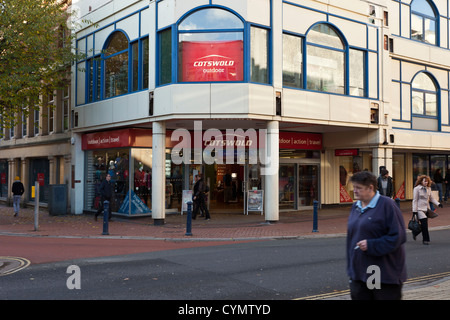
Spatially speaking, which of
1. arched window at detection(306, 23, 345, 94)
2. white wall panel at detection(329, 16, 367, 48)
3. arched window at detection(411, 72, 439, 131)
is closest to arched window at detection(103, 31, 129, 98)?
arched window at detection(306, 23, 345, 94)

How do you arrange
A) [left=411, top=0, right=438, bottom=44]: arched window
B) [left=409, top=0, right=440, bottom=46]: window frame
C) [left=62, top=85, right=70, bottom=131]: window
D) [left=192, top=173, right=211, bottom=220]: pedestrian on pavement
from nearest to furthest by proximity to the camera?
[left=192, top=173, right=211, bottom=220]: pedestrian on pavement, [left=409, top=0, right=440, bottom=46]: window frame, [left=411, top=0, right=438, bottom=44]: arched window, [left=62, top=85, right=70, bottom=131]: window

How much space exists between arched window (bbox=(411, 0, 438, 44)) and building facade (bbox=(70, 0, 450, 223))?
6cm

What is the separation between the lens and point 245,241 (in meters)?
12.7

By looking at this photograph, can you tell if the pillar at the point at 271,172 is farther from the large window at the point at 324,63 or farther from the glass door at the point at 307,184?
the glass door at the point at 307,184

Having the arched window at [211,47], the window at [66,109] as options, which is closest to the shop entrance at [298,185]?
the arched window at [211,47]

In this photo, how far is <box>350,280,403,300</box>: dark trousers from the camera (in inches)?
151

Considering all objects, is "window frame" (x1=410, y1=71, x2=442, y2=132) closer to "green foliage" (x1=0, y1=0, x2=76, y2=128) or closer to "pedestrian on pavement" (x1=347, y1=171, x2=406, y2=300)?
"green foliage" (x1=0, y1=0, x2=76, y2=128)

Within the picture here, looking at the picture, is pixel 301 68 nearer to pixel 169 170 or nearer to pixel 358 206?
pixel 169 170

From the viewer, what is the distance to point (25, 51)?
17.8m

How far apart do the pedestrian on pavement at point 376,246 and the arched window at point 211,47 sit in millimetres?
12009

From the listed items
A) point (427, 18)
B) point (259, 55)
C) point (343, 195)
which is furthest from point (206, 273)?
point (427, 18)

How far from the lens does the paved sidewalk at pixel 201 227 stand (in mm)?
13484

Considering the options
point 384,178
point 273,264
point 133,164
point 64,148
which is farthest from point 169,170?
point 273,264
